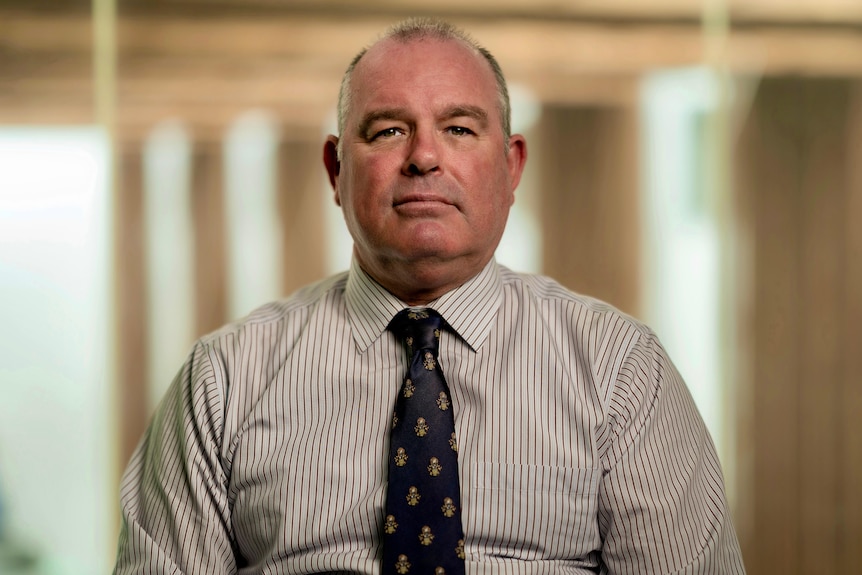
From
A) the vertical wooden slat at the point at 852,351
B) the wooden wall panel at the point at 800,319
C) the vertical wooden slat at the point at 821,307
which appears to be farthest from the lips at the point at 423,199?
the vertical wooden slat at the point at 852,351

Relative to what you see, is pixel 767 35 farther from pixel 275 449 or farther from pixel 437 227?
pixel 275 449

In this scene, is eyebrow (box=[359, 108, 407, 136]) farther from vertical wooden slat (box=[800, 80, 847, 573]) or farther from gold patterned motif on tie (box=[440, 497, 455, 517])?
vertical wooden slat (box=[800, 80, 847, 573])

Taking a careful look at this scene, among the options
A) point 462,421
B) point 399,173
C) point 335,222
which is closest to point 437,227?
point 399,173

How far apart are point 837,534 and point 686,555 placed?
6.57 feet

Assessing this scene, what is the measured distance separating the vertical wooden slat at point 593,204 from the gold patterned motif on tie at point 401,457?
1.75m

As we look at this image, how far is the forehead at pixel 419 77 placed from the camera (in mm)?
1518

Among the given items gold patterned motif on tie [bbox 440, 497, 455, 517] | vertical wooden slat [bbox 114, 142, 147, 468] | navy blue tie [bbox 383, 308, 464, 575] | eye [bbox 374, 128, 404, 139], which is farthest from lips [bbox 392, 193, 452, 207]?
vertical wooden slat [bbox 114, 142, 147, 468]

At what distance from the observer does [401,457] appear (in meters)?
1.42

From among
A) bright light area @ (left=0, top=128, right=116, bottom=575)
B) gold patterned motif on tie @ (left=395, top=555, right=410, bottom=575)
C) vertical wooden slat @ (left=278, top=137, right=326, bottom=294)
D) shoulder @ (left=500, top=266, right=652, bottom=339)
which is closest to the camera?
gold patterned motif on tie @ (left=395, top=555, right=410, bottom=575)

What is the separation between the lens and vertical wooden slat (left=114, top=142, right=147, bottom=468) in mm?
2943

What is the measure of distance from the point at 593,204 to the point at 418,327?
170 centimetres

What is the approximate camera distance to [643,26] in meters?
3.10

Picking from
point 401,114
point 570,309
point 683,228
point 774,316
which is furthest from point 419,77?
point 774,316

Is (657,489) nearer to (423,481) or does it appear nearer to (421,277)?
(423,481)
